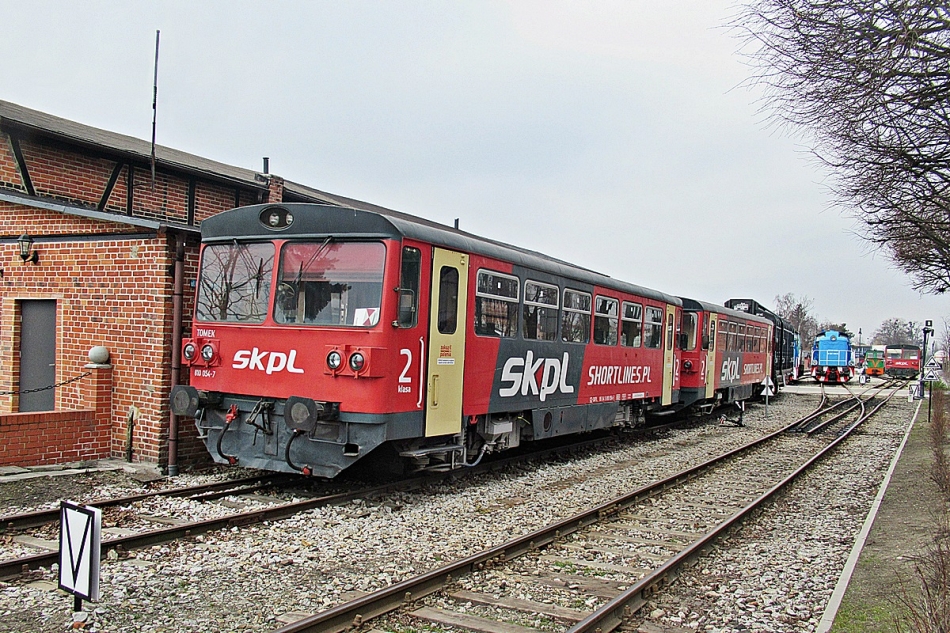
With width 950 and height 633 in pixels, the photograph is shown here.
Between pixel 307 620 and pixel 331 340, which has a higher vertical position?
pixel 331 340

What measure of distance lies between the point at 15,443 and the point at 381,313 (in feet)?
15.6

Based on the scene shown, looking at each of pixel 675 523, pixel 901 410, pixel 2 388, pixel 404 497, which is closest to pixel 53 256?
pixel 2 388

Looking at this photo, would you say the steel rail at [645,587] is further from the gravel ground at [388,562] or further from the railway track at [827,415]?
the railway track at [827,415]

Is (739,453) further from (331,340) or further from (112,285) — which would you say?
(112,285)

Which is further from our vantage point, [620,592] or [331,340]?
[331,340]

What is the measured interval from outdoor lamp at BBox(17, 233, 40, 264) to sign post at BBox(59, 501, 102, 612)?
23.7 feet

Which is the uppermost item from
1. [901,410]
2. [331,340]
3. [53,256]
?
[53,256]

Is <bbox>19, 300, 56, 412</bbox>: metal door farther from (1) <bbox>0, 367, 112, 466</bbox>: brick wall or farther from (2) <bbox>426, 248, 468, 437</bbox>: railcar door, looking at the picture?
(2) <bbox>426, 248, 468, 437</bbox>: railcar door

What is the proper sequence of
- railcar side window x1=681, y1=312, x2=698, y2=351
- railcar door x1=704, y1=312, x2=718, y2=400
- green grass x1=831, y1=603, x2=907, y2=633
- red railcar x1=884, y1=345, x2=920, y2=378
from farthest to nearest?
red railcar x1=884, y1=345, x2=920, y2=378, railcar door x1=704, y1=312, x2=718, y2=400, railcar side window x1=681, y1=312, x2=698, y2=351, green grass x1=831, y1=603, x2=907, y2=633

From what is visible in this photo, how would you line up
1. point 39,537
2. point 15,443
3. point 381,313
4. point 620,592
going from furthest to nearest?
point 15,443, point 381,313, point 39,537, point 620,592

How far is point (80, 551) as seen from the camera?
174 inches

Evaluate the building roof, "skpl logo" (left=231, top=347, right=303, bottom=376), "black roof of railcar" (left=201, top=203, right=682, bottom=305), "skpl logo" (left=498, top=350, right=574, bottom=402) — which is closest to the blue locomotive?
"skpl logo" (left=498, top=350, right=574, bottom=402)

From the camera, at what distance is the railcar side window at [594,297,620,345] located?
12241 mm

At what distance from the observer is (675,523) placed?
26.1 ft
